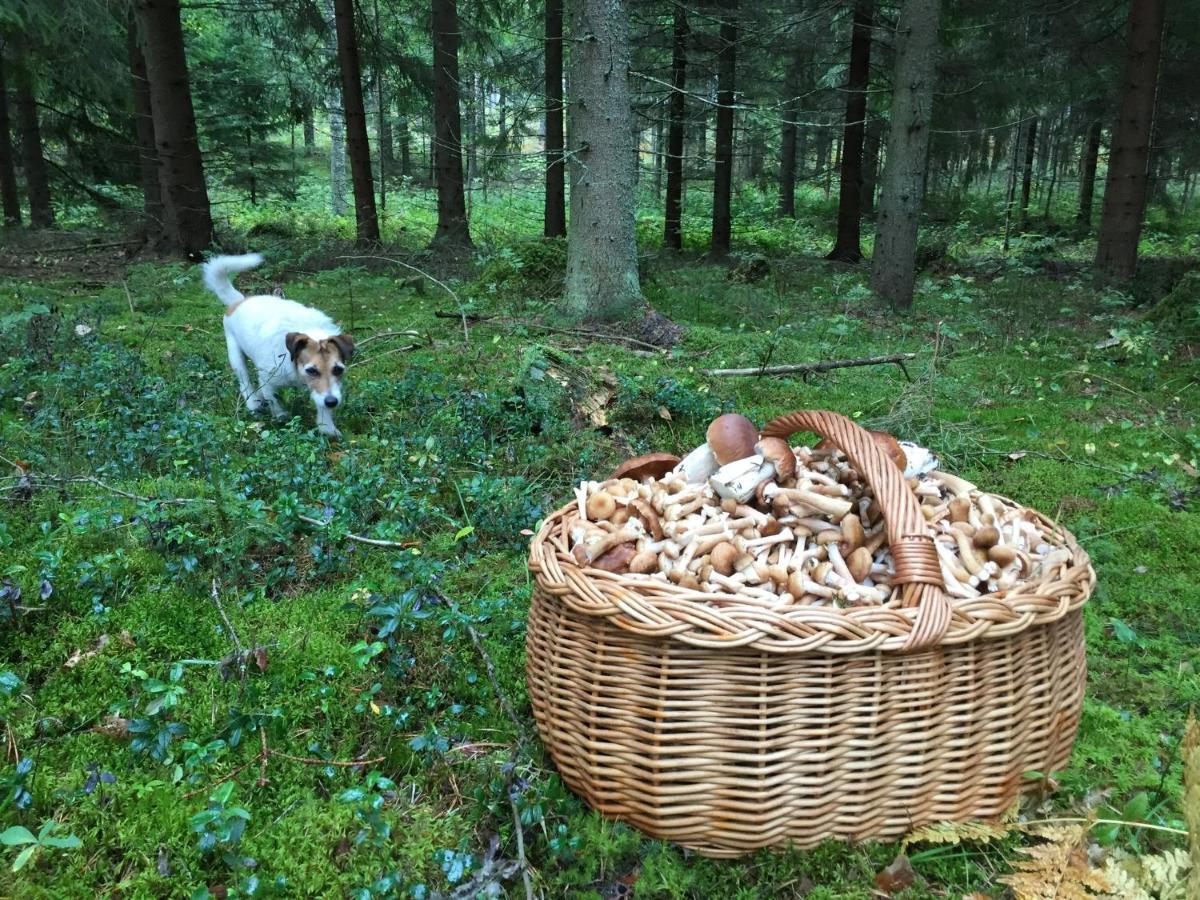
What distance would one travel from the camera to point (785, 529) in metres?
2.21

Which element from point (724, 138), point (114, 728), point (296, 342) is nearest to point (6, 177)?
point (724, 138)

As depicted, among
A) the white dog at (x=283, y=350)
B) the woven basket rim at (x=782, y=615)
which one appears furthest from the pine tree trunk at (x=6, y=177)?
the woven basket rim at (x=782, y=615)

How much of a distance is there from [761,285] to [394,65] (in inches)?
329

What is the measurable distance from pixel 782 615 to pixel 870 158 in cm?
1771

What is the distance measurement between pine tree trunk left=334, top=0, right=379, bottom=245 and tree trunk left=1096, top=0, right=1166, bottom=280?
10.5m

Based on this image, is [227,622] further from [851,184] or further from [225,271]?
[851,184]

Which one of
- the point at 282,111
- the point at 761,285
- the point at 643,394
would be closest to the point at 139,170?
the point at 282,111

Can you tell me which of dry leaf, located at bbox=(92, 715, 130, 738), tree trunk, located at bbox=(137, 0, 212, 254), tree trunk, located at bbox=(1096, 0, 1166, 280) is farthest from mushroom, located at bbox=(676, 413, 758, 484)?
tree trunk, located at bbox=(137, 0, 212, 254)

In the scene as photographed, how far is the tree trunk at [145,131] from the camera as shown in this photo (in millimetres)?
11633

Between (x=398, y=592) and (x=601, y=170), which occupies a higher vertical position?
(x=601, y=170)

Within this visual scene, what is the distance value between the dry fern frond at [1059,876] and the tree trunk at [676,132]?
37.1ft

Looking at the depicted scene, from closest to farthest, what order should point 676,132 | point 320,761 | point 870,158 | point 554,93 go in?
point 320,761
point 554,93
point 676,132
point 870,158

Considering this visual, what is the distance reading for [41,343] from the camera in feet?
18.8

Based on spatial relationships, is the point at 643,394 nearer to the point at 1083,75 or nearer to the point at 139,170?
the point at 1083,75
